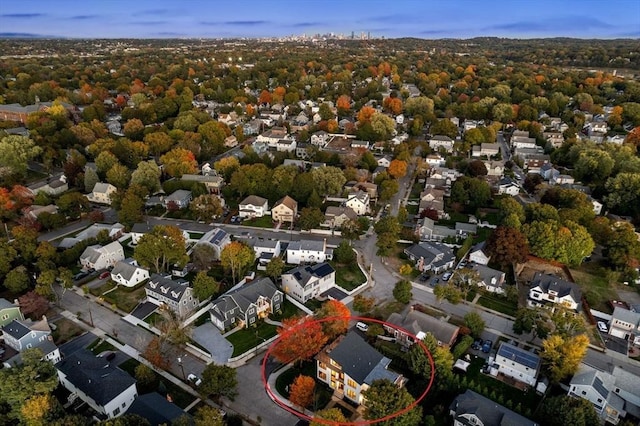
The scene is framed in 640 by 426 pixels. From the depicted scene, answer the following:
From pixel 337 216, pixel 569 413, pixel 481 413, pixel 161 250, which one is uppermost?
pixel 337 216

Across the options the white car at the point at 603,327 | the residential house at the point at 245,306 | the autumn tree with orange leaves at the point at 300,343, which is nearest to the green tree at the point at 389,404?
the autumn tree with orange leaves at the point at 300,343

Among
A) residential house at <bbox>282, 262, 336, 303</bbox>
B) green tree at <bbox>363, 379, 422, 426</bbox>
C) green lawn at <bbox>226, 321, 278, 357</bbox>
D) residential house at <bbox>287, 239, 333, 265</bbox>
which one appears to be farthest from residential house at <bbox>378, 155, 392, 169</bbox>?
green tree at <bbox>363, 379, 422, 426</bbox>

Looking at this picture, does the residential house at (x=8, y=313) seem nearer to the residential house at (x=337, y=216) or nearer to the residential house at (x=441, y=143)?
the residential house at (x=337, y=216)

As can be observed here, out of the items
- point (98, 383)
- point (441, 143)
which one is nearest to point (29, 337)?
point (98, 383)

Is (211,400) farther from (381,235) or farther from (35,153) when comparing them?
(35,153)

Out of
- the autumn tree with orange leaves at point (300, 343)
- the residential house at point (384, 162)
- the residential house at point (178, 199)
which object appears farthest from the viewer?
the residential house at point (384, 162)

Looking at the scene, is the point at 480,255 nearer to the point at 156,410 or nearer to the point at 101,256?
the point at 156,410
